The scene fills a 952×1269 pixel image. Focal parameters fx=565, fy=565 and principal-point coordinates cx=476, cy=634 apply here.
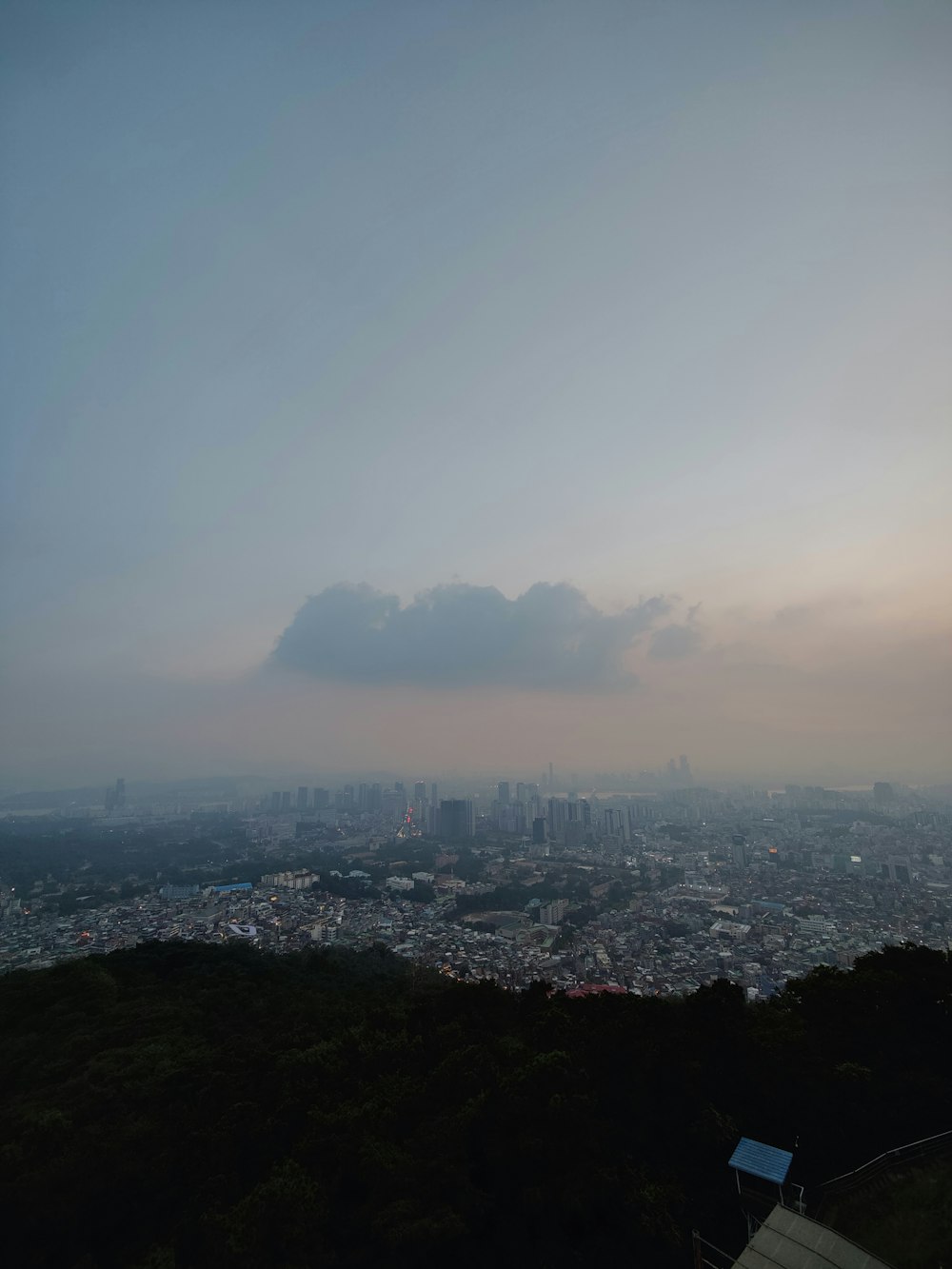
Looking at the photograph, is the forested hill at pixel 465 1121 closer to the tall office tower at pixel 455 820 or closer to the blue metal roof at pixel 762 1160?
the blue metal roof at pixel 762 1160

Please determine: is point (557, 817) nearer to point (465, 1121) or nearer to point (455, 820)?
point (455, 820)

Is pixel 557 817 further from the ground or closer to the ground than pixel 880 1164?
closer to the ground

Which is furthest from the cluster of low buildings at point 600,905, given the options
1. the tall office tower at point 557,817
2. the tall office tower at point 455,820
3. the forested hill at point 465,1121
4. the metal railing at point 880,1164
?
the metal railing at point 880,1164

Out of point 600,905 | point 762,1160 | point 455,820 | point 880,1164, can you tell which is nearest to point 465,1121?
point 762,1160

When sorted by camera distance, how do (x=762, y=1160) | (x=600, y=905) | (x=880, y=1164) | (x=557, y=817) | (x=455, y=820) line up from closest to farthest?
(x=762, y=1160)
(x=880, y=1164)
(x=600, y=905)
(x=557, y=817)
(x=455, y=820)

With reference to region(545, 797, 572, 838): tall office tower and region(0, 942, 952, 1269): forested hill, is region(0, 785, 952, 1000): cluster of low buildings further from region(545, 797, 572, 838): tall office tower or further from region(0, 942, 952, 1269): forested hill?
region(0, 942, 952, 1269): forested hill

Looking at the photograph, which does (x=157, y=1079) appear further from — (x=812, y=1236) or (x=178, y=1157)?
(x=812, y=1236)
